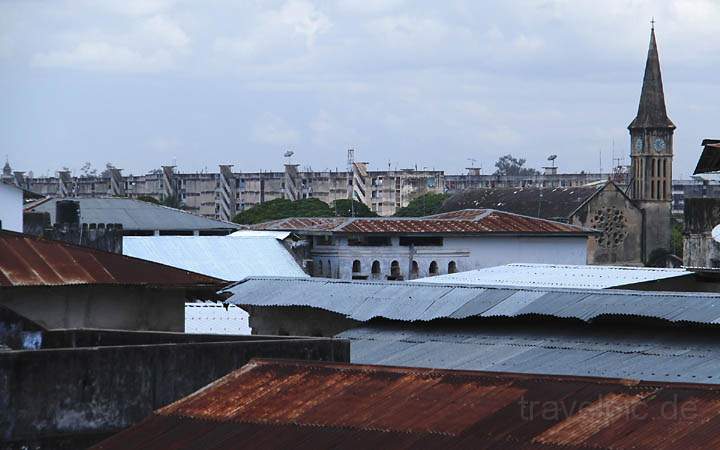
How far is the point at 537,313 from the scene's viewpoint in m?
17.1

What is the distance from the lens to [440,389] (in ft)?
35.3

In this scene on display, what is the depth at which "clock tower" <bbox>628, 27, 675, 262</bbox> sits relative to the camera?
291ft

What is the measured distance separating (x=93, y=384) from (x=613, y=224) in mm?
73055

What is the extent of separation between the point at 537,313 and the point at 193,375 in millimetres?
5037

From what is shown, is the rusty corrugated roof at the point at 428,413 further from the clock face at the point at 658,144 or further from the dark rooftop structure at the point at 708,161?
the clock face at the point at 658,144

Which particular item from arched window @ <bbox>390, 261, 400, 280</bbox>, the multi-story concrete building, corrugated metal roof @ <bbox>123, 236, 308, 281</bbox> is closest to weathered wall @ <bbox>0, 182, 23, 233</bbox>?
corrugated metal roof @ <bbox>123, 236, 308, 281</bbox>

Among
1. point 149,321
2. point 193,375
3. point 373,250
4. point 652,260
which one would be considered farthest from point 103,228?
point 652,260

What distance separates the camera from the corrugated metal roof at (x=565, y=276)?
23.7 m

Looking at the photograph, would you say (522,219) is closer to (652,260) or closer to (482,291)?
(652,260)

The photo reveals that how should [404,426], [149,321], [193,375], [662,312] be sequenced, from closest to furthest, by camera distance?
[404,426]
[193,375]
[662,312]
[149,321]

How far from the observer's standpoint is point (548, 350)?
629 inches

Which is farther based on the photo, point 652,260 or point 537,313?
point 652,260

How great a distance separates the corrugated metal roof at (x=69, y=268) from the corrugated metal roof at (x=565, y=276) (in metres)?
4.31

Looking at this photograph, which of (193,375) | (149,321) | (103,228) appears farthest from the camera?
(103,228)
